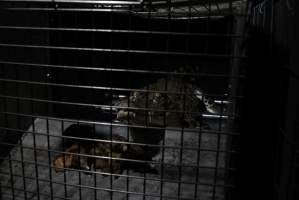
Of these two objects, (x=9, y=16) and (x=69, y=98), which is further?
(x=69, y=98)

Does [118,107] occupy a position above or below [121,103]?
above

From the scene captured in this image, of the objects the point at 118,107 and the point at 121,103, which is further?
the point at 121,103

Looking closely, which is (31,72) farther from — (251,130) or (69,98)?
(251,130)

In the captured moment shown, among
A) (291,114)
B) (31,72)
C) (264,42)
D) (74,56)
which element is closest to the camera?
(291,114)

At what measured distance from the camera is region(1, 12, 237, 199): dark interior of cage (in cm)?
87

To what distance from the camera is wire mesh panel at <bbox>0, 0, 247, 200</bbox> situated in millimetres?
840

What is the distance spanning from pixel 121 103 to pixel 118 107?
63 cm

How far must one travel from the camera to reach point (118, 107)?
0.89 metres

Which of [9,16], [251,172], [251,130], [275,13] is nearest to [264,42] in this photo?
[275,13]

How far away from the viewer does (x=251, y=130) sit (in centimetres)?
85

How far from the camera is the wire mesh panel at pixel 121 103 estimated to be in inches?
33.1

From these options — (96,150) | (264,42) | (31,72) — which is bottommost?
(96,150)

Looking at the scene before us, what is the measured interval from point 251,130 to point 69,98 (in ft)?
3.72

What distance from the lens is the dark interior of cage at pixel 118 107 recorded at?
0.87 metres
